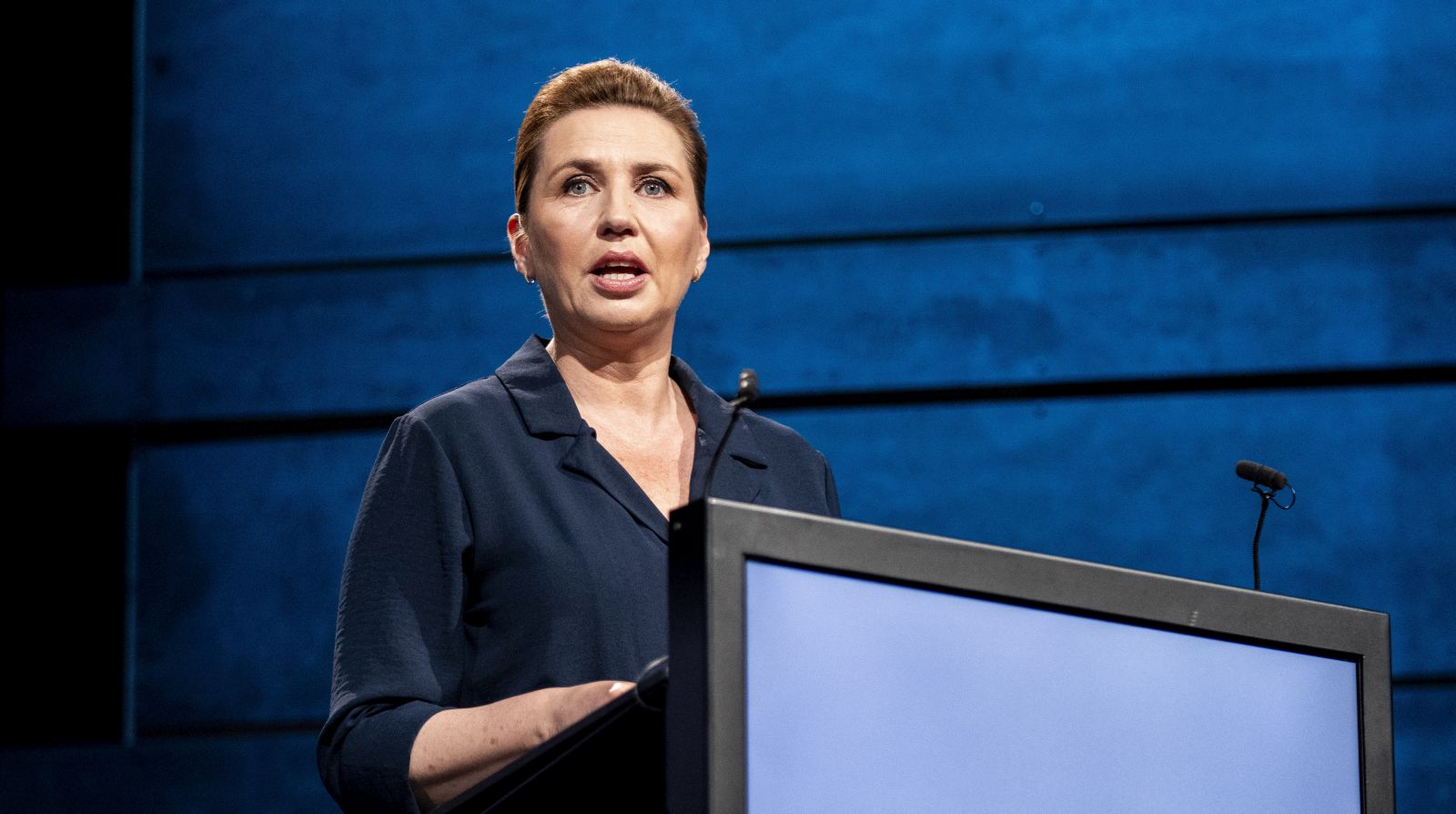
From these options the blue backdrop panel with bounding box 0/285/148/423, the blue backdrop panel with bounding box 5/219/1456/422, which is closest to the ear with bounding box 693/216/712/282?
the blue backdrop panel with bounding box 5/219/1456/422

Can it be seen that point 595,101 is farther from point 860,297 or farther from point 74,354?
point 74,354

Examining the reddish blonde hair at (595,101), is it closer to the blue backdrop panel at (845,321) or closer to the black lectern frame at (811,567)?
the black lectern frame at (811,567)

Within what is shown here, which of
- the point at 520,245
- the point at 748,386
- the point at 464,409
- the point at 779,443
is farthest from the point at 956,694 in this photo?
the point at 520,245

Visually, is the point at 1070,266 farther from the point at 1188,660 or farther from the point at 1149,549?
the point at 1188,660

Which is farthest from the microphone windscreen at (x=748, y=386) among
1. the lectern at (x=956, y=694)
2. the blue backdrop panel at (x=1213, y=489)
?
the blue backdrop panel at (x=1213, y=489)

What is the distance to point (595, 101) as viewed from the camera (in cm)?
159

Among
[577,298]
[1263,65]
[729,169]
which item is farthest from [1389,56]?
[577,298]

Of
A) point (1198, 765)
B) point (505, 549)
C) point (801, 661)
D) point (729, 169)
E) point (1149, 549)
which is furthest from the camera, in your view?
point (729, 169)

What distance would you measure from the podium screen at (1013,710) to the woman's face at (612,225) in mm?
725

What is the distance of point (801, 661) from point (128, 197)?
8.36 feet

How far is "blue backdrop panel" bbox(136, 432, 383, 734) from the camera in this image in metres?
2.79

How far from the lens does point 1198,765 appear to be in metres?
0.96

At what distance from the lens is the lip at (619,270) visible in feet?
4.99

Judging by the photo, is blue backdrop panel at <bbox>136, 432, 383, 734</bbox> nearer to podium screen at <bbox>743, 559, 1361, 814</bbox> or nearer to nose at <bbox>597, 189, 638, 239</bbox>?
nose at <bbox>597, 189, 638, 239</bbox>
